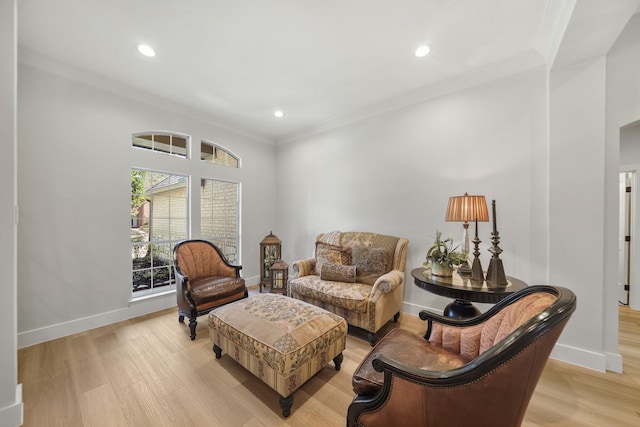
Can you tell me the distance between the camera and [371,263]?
2896 mm

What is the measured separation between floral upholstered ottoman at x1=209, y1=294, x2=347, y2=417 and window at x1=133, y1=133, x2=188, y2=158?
2.54 meters

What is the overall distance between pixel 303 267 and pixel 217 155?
95.6 inches

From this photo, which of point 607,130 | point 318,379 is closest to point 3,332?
point 318,379

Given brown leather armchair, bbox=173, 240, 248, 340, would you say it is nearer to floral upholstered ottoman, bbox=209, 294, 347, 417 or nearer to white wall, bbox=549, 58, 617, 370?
floral upholstered ottoman, bbox=209, 294, 347, 417

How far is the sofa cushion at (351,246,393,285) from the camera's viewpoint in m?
2.85

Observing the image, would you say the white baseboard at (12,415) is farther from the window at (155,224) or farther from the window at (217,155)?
the window at (217,155)

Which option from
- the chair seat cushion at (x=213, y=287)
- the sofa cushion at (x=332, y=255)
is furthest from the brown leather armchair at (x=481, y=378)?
the chair seat cushion at (x=213, y=287)

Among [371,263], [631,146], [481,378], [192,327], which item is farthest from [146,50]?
[631,146]

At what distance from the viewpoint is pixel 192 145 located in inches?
141

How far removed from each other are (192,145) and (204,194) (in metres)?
0.77

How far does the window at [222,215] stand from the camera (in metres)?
3.82

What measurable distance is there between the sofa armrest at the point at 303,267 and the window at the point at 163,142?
2.39m

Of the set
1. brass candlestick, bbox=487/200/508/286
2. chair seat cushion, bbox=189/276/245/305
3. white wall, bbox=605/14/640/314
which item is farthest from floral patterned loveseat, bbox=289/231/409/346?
white wall, bbox=605/14/640/314

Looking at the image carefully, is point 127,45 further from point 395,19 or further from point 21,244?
point 395,19
